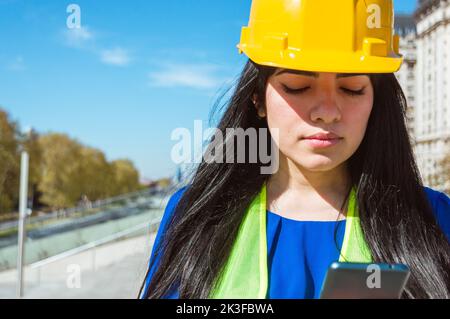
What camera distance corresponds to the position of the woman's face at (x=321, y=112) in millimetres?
1368

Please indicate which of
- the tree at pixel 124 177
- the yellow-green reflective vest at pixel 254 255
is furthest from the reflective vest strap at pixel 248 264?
the tree at pixel 124 177

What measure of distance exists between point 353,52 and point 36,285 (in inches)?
467

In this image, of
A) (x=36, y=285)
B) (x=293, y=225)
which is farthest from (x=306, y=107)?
(x=36, y=285)

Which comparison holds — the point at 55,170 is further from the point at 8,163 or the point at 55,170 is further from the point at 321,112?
the point at 321,112

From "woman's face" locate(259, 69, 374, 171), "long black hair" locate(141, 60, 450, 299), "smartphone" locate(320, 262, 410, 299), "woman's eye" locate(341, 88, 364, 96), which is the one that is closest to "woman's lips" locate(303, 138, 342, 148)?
"woman's face" locate(259, 69, 374, 171)

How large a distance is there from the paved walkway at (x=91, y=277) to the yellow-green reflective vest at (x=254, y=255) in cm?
775

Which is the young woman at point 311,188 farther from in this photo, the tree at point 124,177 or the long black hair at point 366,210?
the tree at point 124,177

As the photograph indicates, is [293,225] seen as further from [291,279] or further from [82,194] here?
[82,194]

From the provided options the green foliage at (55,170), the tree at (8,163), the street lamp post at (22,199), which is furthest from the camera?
the green foliage at (55,170)

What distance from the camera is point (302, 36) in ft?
4.70

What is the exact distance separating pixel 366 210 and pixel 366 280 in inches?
20.2

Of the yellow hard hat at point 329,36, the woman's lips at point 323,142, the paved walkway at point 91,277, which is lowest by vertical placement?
the paved walkway at point 91,277

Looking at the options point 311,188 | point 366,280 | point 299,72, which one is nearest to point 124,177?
point 311,188

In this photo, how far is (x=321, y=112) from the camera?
135 centimetres
